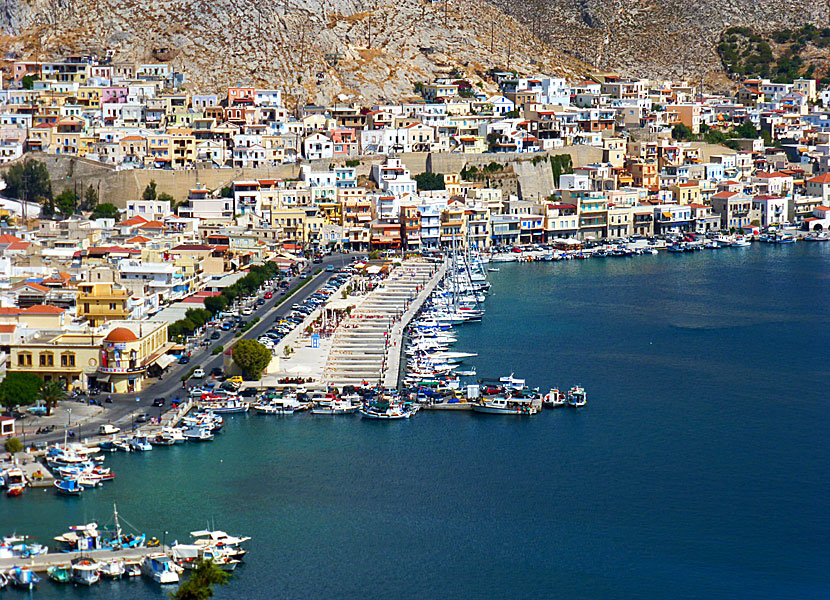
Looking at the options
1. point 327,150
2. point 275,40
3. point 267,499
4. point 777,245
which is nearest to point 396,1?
point 275,40

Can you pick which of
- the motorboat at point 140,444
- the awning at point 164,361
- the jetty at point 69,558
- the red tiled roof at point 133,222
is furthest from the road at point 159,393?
the red tiled roof at point 133,222

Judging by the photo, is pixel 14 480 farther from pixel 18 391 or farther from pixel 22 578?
pixel 22 578

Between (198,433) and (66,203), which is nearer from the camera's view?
(198,433)

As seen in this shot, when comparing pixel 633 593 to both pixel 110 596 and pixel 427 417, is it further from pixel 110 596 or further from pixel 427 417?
pixel 427 417

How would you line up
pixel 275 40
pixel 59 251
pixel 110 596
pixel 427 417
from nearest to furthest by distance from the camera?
pixel 110 596 → pixel 427 417 → pixel 59 251 → pixel 275 40

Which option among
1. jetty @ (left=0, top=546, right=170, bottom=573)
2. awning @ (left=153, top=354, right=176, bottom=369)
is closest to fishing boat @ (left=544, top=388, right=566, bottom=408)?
awning @ (left=153, top=354, right=176, bottom=369)

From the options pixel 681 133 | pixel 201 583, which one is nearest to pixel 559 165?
pixel 681 133

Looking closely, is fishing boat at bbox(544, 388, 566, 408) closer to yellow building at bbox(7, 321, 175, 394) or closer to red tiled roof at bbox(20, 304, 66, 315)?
yellow building at bbox(7, 321, 175, 394)
